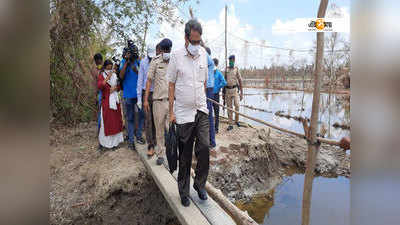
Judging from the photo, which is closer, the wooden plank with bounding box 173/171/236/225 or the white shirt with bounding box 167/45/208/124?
the wooden plank with bounding box 173/171/236/225

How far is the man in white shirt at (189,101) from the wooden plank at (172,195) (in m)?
0.10

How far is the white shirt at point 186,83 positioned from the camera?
8.04 feet

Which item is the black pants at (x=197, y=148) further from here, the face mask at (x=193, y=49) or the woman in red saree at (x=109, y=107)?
the woman in red saree at (x=109, y=107)

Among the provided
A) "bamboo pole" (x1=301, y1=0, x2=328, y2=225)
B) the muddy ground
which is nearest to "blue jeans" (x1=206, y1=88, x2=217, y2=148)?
the muddy ground

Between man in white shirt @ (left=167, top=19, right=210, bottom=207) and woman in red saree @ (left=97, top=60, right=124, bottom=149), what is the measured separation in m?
2.36

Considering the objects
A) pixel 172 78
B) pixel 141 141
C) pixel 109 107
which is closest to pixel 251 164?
pixel 141 141

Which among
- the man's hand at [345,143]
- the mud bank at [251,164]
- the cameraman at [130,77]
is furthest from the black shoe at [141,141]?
the man's hand at [345,143]

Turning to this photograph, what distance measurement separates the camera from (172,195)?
9.25ft

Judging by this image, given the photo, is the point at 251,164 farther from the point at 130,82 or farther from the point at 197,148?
the point at 197,148

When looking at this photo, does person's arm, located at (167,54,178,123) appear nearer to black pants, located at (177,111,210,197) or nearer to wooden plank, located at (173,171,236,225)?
black pants, located at (177,111,210,197)

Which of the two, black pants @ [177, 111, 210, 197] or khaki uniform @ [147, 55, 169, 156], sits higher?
khaki uniform @ [147, 55, 169, 156]

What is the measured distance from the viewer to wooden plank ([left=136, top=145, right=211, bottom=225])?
2341 millimetres

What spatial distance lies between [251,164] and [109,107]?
3.26 metres
